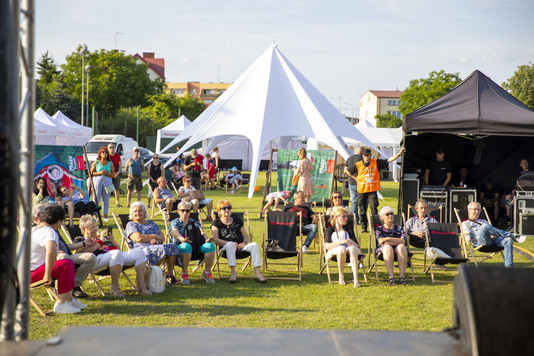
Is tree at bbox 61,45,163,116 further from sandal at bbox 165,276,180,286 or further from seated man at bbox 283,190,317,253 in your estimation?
sandal at bbox 165,276,180,286

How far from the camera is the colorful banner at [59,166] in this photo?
1077 cm

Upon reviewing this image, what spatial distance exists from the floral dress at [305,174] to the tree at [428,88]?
4147 cm

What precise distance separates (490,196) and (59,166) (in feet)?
29.8

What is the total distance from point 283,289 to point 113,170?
6.79 m

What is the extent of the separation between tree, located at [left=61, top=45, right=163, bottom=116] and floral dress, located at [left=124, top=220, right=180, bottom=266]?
5013 centimetres

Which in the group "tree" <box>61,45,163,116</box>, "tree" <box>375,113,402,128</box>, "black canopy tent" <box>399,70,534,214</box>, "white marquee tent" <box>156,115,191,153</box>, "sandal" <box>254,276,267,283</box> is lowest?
"sandal" <box>254,276,267,283</box>

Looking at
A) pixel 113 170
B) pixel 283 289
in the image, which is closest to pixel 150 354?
pixel 283 289

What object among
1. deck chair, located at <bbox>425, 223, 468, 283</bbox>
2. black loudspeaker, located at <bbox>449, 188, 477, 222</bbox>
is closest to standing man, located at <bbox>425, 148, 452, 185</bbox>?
black loudspeaker, located at <bbox>449, 188, 477, 222</bbox>

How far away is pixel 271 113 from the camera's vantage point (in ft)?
52.2

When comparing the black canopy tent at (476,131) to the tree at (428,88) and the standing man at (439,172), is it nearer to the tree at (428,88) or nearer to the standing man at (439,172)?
the standing man at (439,172)

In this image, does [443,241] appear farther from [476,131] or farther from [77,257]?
[77,257]

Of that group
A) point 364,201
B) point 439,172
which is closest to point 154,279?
point 364,201

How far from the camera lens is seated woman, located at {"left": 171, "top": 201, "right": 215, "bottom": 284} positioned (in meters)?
7.22

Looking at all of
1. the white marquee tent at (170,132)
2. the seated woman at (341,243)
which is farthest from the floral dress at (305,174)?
the white marquee tent at (170,132)
